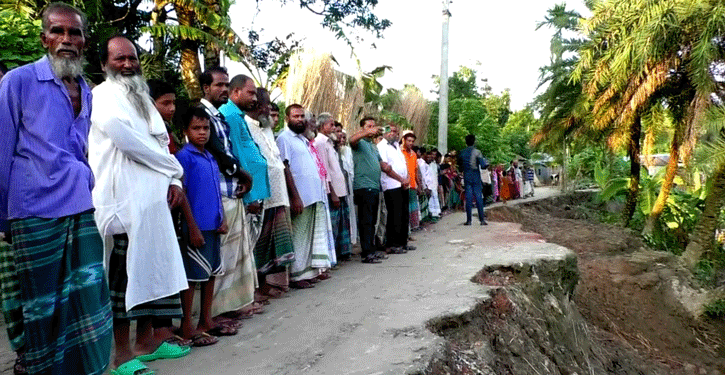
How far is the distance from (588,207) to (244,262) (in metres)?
17.7

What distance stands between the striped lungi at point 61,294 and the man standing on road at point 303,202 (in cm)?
274

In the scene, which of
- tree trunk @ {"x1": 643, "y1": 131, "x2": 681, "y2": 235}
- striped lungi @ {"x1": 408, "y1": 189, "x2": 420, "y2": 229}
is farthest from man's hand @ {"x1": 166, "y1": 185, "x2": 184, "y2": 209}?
tree trunk @ {"x1": 643, "y1": 131, "x2": 681, "y2": 235}

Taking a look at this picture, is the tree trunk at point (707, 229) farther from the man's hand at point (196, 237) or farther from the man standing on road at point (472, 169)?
the man's hand at point (196, 237)

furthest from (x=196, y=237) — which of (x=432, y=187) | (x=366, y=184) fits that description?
(x=432, y=187)

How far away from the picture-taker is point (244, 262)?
398 centimetres

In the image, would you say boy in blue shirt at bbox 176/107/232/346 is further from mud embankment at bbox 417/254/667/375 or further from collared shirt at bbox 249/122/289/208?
mud embankment at bbox 417/254/667/375

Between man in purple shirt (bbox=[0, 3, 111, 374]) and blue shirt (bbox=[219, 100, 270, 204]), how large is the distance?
5.48 ft

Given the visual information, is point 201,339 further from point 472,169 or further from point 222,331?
point 472,169

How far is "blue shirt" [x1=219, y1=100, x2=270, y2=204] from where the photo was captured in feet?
13.4

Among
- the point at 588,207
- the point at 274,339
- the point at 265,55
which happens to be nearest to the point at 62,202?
the point at 274,339

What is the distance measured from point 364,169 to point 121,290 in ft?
12.0

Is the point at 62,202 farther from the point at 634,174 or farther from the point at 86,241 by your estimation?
the point at 634,174

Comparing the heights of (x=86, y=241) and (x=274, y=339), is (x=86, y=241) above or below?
above

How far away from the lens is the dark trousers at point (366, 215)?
6.46 metres
